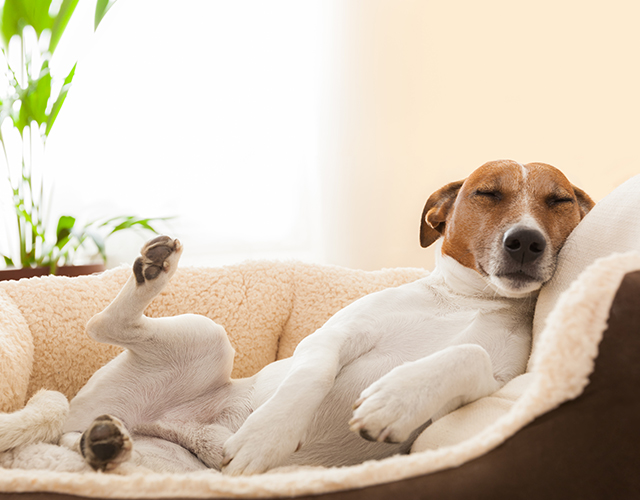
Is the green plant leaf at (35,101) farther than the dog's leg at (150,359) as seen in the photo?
Yes

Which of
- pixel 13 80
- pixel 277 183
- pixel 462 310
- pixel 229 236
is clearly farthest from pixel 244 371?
pixel 13 80

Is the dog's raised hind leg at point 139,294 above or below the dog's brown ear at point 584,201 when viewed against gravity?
below

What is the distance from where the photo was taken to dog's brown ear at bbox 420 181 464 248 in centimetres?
144

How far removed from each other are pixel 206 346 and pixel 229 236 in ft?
5.98

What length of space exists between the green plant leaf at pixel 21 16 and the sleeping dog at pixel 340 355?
5.98 ft

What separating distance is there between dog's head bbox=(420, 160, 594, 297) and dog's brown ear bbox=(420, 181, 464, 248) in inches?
1.9

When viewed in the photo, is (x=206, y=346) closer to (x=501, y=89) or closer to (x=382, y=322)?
(x=382, y=322)

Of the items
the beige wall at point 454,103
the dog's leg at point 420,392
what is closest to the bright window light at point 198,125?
the beige wall at point 454,103

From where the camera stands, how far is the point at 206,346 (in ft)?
4.28

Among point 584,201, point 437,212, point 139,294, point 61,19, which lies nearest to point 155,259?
point 139,294

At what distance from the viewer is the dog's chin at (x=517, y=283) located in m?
1.10

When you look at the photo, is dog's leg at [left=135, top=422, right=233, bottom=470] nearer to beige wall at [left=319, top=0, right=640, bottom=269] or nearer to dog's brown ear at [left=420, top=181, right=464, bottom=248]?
dog's brown ear at [left=420, top=181, right=464, bottom=248]

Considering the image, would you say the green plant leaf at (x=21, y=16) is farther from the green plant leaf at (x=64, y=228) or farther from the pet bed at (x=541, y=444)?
the pet bed at (x=541, y=444)

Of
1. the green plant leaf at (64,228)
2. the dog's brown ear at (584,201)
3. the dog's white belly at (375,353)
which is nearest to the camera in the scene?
the dog's white belly at (375,353)
